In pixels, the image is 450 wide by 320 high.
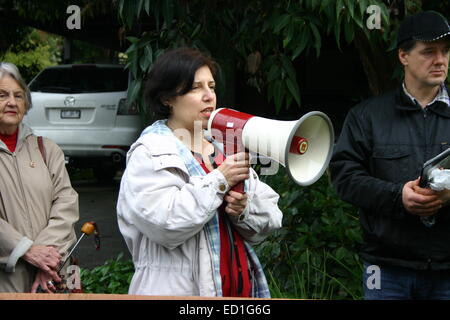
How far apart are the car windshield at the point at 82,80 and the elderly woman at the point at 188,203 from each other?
6.91 meters

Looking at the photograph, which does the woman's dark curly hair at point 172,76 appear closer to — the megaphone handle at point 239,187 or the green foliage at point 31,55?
the megaphone handle at point 239,187

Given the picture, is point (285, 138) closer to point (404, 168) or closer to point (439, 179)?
point (439, 179)

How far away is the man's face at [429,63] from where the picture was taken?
2.92m

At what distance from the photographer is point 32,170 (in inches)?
A: 118

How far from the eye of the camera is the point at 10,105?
3012mm

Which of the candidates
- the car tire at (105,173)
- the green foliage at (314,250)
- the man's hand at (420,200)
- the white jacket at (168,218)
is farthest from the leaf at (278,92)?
the car tire at (105,173)

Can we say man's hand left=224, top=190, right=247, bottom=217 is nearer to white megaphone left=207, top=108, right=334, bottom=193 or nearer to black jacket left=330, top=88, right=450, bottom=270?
white megaphone left=207, top=108, right=334, bottom=193

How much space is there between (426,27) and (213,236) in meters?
1.32

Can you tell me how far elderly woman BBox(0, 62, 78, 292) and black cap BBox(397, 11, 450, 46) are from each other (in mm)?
1652

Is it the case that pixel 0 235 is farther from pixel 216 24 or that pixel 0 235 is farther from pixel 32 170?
pixel 216 24

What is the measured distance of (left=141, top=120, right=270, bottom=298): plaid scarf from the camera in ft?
7.84

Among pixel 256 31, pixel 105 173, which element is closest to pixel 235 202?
pixel 256 31

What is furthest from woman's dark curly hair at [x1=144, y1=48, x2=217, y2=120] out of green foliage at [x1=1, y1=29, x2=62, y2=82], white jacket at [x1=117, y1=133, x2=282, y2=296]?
green foliage at [x1=1, y1=29, x2=62, y2=82]

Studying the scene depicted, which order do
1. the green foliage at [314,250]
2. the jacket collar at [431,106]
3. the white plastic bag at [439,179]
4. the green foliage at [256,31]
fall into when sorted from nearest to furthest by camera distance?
the white plastic bag at [439,179] < the jacket collar at [431,106] < the green foliage at [256,31] < the green foliage at [314,250]
